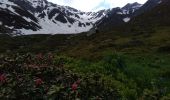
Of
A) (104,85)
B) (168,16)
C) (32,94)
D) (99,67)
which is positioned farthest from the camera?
(168,16)

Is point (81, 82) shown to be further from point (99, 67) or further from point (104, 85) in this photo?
point (99, 67)

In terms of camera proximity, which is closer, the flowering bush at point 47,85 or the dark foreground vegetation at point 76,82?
the flowering bush at point 47,85

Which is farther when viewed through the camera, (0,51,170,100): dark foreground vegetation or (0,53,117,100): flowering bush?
(0,51,170,100): dark foreground vegetation

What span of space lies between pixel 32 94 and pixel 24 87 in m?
0.65

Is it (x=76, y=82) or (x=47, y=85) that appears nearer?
(x=76, y=82)

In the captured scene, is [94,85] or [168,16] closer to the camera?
[94,85]

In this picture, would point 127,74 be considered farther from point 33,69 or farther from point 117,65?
point 33,69

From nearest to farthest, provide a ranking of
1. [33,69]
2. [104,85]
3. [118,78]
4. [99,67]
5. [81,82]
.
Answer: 1. [81,82]
2. [104,85]
3. [33,69]
4. [118,78]
5. [99,67]

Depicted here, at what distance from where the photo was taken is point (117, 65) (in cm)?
2100

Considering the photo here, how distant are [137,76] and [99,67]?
2.06 m

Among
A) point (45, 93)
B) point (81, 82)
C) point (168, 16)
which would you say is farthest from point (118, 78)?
point (168, 16)

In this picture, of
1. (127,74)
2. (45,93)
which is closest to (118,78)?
(127,74)

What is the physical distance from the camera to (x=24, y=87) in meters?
12.8

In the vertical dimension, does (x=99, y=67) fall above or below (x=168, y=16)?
below
